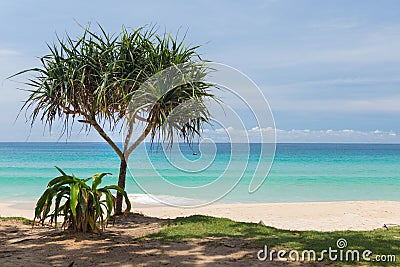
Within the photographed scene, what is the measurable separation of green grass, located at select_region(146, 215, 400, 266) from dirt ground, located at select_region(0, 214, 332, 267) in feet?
0.91

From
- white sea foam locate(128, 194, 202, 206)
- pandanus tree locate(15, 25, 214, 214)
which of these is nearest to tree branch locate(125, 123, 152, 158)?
pandanus tree locate(15, 25, 214, 214)

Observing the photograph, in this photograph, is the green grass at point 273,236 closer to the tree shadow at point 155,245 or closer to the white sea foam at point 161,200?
the tree shadow at point 155,245

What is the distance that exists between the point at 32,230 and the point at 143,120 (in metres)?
2.57

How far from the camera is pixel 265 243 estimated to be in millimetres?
4957

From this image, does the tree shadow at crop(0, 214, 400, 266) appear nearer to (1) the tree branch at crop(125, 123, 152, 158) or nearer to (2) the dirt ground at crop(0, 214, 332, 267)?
(2) the dirt ground at crop(0, 214, 332, 267)

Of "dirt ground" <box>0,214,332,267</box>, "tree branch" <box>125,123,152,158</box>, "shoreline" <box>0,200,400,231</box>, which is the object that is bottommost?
"shoreline" <box>0,200,400,231</box>

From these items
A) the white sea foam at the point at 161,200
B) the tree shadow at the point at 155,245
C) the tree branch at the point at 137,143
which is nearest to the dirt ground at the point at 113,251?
the tree shadow at the point at 155,245

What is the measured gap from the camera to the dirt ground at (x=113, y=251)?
438 cm

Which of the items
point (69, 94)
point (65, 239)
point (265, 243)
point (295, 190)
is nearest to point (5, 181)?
point (295, 190)

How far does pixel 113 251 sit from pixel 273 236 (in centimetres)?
205

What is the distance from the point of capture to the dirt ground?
14.4 feet

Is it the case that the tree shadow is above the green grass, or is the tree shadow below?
below

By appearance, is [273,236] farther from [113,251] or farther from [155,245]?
[113,251]

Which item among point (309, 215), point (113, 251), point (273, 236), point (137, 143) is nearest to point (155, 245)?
point (113, 251)
